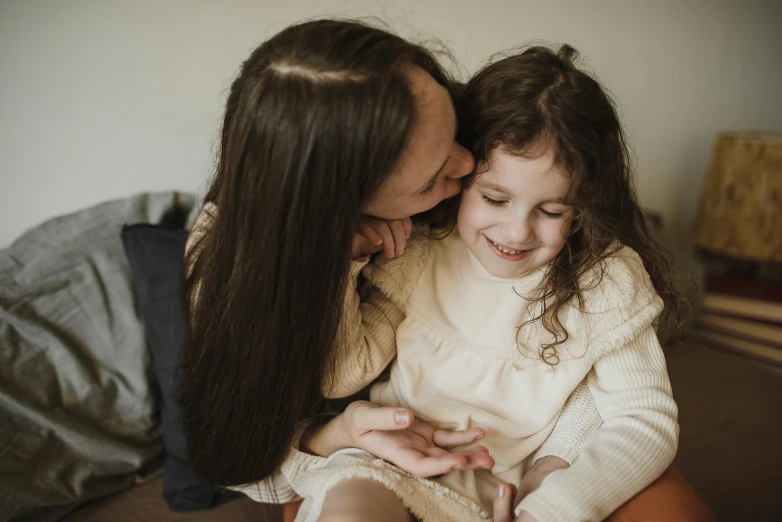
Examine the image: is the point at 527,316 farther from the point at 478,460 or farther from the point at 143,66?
the point at 143,66

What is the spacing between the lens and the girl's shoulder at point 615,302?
0.90 metres

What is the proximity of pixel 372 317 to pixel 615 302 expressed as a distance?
397 millimetres

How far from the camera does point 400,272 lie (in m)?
0.98

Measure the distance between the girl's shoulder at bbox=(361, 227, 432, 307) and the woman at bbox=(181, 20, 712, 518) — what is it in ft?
0.28

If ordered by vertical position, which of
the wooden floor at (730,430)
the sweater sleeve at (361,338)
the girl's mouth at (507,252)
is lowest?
the wooden floor at (730,430)

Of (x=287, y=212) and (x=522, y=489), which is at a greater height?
(x=287, y=212)

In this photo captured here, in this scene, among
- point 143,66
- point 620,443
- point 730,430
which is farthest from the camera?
point 730,430

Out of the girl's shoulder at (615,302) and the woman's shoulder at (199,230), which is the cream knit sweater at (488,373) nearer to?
the girl's shoulder at (615,302)

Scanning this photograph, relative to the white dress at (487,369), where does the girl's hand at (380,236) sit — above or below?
above

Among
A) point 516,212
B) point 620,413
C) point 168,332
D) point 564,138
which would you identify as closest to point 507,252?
point 516,212

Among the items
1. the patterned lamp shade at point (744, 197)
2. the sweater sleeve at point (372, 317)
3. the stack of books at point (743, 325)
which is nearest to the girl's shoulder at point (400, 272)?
the sweater sleeve at point (372, 317)

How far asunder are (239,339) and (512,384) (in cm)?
45

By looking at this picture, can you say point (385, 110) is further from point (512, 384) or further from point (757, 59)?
point (757, 59)

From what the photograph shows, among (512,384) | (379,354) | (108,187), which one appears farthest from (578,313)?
(108,187)
